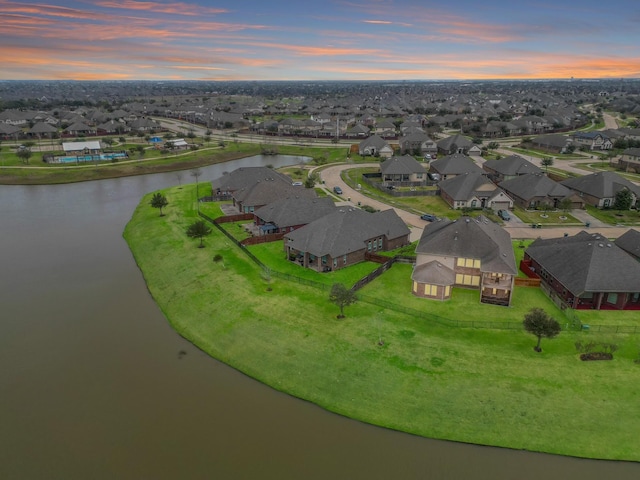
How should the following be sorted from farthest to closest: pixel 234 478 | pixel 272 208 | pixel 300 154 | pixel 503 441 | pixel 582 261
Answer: pixel 300 154 → pixel 272 208 → pixel 582 261 → pixel 503 441 → pixel 234 478

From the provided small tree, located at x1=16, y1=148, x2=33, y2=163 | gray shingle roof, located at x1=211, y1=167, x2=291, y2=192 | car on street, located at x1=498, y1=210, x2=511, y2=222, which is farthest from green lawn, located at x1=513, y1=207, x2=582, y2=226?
small tree, located at x1=16, y1=148, x2=33, y2=163

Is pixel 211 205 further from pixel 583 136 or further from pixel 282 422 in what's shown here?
pixel 583 136

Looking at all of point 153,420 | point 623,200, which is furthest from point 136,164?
point 623,200

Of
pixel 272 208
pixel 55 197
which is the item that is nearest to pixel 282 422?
pixel 272 208

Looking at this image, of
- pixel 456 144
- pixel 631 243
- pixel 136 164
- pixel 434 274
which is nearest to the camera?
pixel 434 274

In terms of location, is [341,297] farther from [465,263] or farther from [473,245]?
[473,245]

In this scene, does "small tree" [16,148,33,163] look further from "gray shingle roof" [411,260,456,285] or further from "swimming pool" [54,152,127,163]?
"gray shingle roof" [411,260,456,285]
